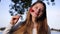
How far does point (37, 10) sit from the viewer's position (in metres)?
1.61

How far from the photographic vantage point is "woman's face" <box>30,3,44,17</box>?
161 cm

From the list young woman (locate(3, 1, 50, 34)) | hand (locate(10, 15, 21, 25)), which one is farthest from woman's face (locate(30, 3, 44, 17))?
hand (locate(10, 15, 21, 25))

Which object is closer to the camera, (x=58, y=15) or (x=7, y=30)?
(x=7, y=30)

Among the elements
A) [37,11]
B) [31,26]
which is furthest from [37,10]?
[31,26]

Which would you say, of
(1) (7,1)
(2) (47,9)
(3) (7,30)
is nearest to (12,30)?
(3) (7,30)

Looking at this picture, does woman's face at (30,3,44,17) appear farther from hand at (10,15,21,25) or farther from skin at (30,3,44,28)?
hand at (10,15,21,25)

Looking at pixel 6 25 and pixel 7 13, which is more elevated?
pixel 7 13

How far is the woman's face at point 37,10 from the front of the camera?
161cm

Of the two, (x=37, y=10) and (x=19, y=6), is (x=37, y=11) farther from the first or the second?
(x=19, y=6)

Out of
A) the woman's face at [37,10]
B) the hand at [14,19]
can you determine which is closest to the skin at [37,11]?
the woman's face at [37,10]

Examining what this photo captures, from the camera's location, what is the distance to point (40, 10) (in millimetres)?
1617

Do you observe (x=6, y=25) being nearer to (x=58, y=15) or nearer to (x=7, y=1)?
(x=7, y=1)

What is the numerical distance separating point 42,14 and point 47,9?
2.7 inches

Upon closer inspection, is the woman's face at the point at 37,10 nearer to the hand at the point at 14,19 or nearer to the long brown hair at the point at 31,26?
the long brown hair at the point at 31,26
